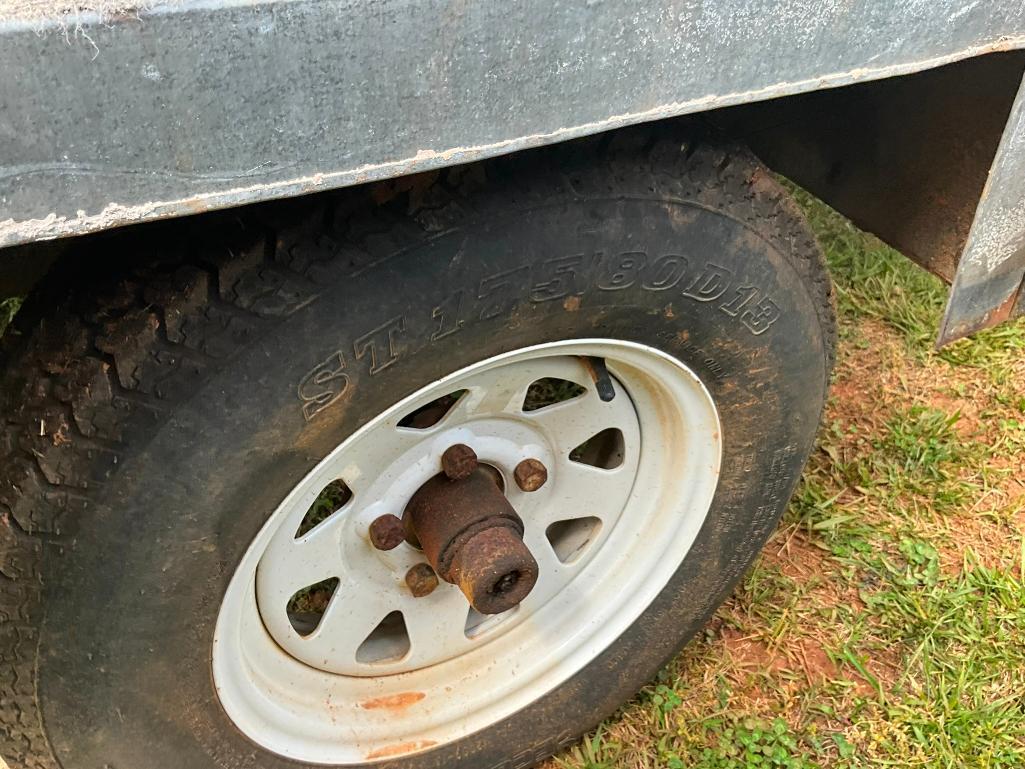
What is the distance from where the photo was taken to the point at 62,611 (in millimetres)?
1137

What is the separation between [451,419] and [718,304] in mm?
438

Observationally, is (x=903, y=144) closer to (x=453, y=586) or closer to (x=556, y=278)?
(x=556, y=278)

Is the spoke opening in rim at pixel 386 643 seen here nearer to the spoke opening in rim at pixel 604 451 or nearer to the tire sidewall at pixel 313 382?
the tire sidewall at pixel 313 382

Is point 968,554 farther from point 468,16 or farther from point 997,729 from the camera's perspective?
point 468,16

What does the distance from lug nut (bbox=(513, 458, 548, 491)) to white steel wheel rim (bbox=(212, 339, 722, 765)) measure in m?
0.02

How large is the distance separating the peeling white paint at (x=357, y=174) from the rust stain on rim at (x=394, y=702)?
109 centimetres

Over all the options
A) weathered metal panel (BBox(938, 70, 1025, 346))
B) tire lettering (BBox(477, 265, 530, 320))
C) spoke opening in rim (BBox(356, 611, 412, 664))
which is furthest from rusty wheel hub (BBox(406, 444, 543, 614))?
weathered metal panel (BBox(938, 70, 1025, 346))

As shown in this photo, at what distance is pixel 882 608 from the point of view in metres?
2.20

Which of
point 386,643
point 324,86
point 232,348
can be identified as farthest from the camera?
point 386,643

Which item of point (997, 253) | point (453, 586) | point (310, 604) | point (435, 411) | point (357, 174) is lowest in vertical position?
point (310, 604)

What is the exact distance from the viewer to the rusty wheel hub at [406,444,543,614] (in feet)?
4.68

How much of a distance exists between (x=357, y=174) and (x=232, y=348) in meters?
0.34

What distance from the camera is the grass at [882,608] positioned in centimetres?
195

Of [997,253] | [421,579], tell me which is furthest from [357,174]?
[997,253]
